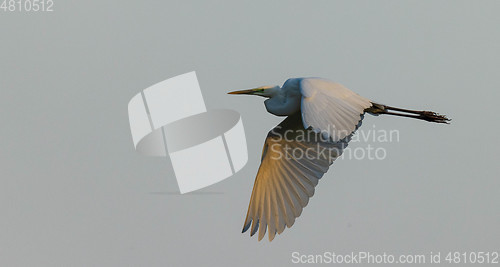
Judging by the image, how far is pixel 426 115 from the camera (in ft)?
18.9

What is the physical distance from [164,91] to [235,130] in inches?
22.3

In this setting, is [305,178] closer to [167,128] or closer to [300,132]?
[300,132]

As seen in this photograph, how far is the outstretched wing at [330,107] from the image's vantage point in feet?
15.0

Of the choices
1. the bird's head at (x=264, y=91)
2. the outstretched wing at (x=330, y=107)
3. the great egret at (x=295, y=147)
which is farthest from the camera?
the bird's head at (x=264, y=91)

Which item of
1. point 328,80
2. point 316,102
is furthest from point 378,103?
point 316,102

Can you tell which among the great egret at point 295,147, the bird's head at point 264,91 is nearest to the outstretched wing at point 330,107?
the great egret at point 295,147

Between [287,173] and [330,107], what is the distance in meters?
0.88

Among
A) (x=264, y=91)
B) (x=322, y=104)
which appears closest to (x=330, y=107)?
(x=322, y=104)

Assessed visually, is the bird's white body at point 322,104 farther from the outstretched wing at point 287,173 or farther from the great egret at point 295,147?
the outstretched wing at point 287,173

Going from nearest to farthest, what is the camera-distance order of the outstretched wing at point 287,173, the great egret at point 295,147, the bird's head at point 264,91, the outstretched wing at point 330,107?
the outstretched wing at point 330,107, the great egret at point 295,147, the outstretched wing at point 287,173, the bird's head at point 264,91

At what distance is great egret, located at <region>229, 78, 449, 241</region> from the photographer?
486cm

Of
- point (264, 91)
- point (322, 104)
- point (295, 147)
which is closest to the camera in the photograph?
point (322, 104)

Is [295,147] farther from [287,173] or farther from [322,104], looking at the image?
[322,104]

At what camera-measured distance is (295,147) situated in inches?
219
